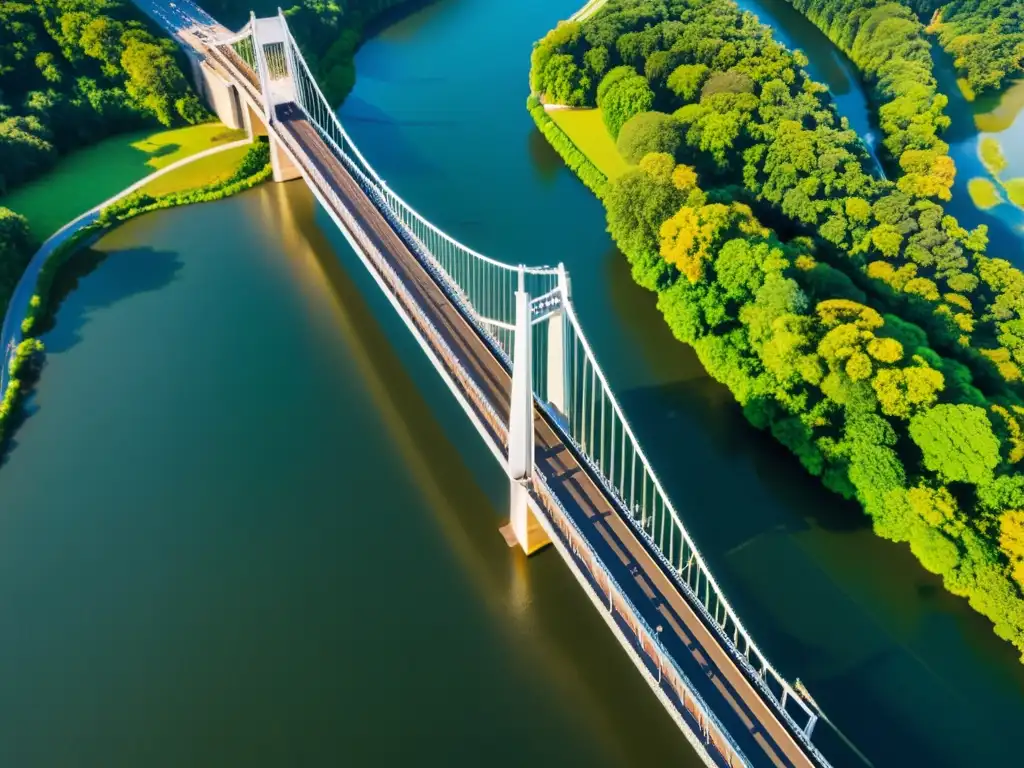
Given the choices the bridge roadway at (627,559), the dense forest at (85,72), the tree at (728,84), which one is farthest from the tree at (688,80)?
the dense forest at (85,72)

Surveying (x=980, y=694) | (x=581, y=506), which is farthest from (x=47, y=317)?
(x=980, y=694)

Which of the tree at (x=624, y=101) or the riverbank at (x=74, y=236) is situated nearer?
the riverbank at (x=74, y=236)

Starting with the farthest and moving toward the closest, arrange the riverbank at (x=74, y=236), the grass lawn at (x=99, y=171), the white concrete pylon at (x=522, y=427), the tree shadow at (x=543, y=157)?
the tree shadow at (x=543, y=157)
the grass lawn at (x=99, y=171)
the riverbank at (x=74, y=236)
the white concrete pylon at (x=522, y=427)

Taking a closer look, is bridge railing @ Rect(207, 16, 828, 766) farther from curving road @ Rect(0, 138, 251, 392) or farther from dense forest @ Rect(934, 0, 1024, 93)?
dense forest @ Rect(934, 0, 1024, 93)

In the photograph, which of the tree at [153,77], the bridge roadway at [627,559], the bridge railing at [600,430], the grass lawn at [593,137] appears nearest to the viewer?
the bridge roadway at [627,559]

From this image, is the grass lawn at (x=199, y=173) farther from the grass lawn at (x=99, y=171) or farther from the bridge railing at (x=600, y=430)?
the bridge railing at (x=600, y=430)

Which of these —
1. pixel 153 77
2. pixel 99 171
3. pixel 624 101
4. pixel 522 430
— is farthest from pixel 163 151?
pixel 522 430

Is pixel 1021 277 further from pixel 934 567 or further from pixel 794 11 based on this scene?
pixel 794 11
